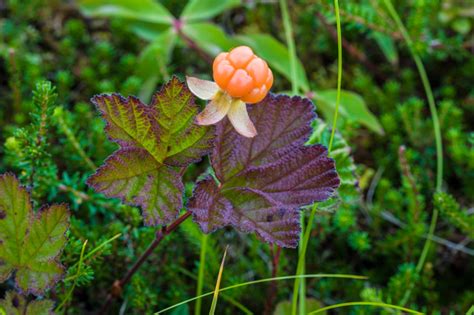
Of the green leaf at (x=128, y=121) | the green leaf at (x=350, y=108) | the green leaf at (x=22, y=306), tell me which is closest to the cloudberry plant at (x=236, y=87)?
the green leaf at (x=128, y=121)

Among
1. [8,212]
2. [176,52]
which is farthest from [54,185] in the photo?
[176,52]

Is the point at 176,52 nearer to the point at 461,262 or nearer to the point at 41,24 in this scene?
the point at 41,24

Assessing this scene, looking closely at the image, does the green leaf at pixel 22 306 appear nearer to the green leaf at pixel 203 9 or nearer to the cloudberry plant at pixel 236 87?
the cloudberry plant at pixel 236 87

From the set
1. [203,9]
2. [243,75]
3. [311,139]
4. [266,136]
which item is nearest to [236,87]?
[243,75]

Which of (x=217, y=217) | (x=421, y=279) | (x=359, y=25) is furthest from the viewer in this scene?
(x=359, y=25)

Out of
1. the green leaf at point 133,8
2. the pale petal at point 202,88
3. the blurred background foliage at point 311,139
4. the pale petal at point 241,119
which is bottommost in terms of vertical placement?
the blurred background foliage at point 311,139

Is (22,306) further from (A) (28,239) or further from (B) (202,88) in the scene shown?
(B) (202,88)

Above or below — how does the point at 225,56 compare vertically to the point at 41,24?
above

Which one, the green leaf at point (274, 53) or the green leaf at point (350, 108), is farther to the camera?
the green leaf at point (274, 53)
